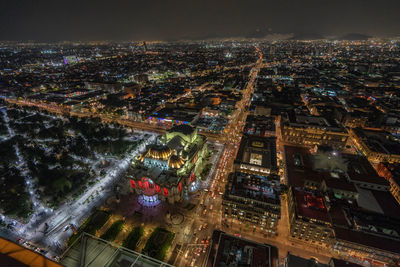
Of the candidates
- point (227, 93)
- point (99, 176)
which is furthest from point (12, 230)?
point (227, 93)

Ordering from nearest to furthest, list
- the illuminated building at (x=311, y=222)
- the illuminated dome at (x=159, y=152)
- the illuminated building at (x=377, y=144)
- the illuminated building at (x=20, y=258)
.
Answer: the illuminated building at (x=20, y=258), the illuminated building at (x=311, y=222), the illuminated dome at (x=159, y=152), the illuminated building at (x=377, y=144)

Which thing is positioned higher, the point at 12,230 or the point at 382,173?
the point at 382,173

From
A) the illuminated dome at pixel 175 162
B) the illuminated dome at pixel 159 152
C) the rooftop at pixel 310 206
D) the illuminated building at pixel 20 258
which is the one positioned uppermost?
the illuminated building at pixel 20 258

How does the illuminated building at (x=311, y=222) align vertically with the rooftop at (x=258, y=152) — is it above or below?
below

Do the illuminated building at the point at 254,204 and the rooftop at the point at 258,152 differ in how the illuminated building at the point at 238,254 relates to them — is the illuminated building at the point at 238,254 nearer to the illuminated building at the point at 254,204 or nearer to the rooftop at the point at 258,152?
the illuminated building at the point at 254,204

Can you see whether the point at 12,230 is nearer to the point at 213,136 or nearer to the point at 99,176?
the point at 99,176

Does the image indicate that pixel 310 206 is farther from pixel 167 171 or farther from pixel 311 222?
pixel 167 171

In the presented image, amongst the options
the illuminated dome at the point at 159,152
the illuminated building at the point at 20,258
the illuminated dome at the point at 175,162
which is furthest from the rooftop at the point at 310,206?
the illuminated building at the point at 20,258

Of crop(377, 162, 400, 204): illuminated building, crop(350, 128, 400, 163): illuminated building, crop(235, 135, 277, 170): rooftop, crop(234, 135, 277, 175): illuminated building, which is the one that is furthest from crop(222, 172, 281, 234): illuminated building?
crop(350, 128, 400, 163): illuminated building
